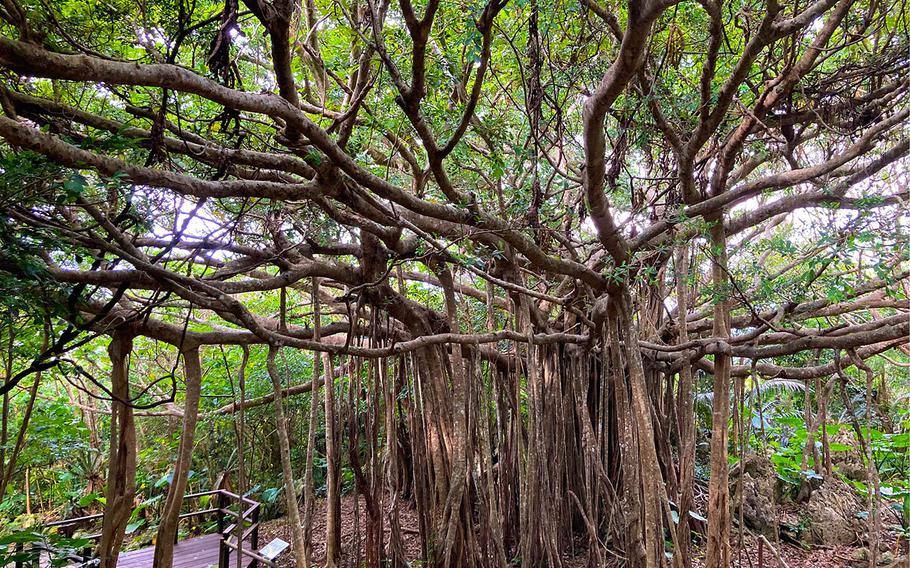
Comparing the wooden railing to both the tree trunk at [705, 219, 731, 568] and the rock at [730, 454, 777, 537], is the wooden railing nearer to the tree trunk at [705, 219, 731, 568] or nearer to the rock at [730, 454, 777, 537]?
the tree trunk at [705, 219, 731, 568]

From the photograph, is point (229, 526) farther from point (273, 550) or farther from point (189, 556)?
point (273, 550)

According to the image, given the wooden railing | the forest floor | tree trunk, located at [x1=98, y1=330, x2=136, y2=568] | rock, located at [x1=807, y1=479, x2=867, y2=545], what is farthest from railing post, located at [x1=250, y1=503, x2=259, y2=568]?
rock, located at [x1=807, y1=479, x2=867, y2=545]

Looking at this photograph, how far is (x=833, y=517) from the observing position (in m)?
4.18

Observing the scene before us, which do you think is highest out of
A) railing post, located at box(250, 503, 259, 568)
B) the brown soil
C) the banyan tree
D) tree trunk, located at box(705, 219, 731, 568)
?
the banyan tree

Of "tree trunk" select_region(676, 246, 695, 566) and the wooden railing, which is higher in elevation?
"tree trunk" select_region(676, 246, 695, 566)

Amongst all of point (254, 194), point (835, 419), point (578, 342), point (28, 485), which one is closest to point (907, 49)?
point (578, 342)

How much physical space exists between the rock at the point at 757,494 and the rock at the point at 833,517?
0.32 meters

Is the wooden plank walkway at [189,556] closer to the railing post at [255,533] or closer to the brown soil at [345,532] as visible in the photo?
the railing post at [255,533]

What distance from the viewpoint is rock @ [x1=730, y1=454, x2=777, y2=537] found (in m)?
4.26

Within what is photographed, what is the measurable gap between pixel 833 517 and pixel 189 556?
213 inches

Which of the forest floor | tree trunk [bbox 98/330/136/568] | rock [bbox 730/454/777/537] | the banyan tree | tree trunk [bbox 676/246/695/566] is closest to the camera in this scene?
the banyan tree

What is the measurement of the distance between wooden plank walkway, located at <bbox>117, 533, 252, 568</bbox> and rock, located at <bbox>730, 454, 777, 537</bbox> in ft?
14.0

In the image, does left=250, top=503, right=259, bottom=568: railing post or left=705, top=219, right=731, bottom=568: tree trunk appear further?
left=250, top=503, right=259, bottom=568: railing post

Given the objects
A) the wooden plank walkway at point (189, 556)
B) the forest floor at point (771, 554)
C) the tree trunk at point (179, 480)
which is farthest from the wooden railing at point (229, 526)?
the tree trunk at point (179, 480)
